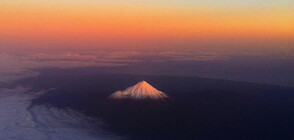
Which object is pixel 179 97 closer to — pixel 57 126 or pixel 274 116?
pixel 274 116

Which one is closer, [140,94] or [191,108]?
[191,108]

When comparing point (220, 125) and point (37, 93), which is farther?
point (37, 93)

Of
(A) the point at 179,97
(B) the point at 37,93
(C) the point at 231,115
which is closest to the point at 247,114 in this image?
(C) the point at 231,115

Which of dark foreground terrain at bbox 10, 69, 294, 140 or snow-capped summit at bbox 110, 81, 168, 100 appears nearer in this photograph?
dark foreground terrain at bbox 10, 69, 294, 140
